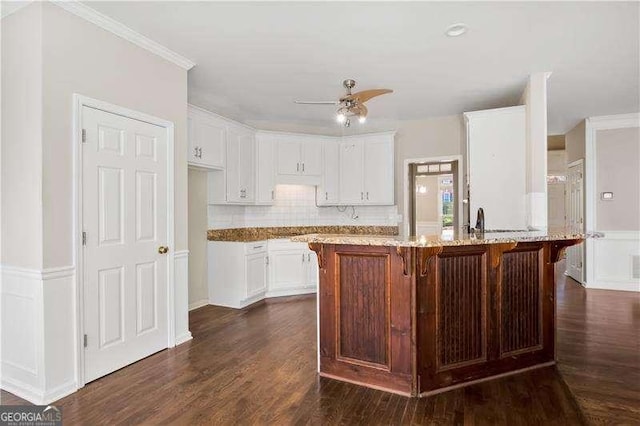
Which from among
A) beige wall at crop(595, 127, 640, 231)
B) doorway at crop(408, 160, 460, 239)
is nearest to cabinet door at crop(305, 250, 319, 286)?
doorway at crop(408, 160, 460, 239)

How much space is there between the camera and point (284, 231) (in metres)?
6.10

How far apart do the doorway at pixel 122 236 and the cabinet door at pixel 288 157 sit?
7.89 ft

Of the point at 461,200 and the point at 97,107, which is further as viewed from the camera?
the point at 461,200

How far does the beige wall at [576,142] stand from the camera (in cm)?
619

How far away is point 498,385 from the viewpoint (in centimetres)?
270

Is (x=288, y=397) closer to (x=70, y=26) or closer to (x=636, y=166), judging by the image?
(x=70, y=26)

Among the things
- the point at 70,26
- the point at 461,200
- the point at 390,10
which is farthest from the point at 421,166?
the point at 70,26

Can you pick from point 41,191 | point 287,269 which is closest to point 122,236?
point 41,191

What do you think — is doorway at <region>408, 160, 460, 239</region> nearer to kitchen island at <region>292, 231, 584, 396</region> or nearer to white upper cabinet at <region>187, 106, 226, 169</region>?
white upper cabinet at <region>187, 106, 226, 169</region>

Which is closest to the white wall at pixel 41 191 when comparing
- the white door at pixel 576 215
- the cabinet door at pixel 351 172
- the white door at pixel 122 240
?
the white door at pixel 122 240

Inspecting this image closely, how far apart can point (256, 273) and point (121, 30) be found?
321 cm

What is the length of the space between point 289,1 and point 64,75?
167cm

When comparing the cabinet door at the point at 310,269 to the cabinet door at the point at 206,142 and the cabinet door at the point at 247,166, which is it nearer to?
the cabinet door at the point at 247,166

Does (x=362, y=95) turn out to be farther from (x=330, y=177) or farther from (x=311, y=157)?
(x=330, y=177)
